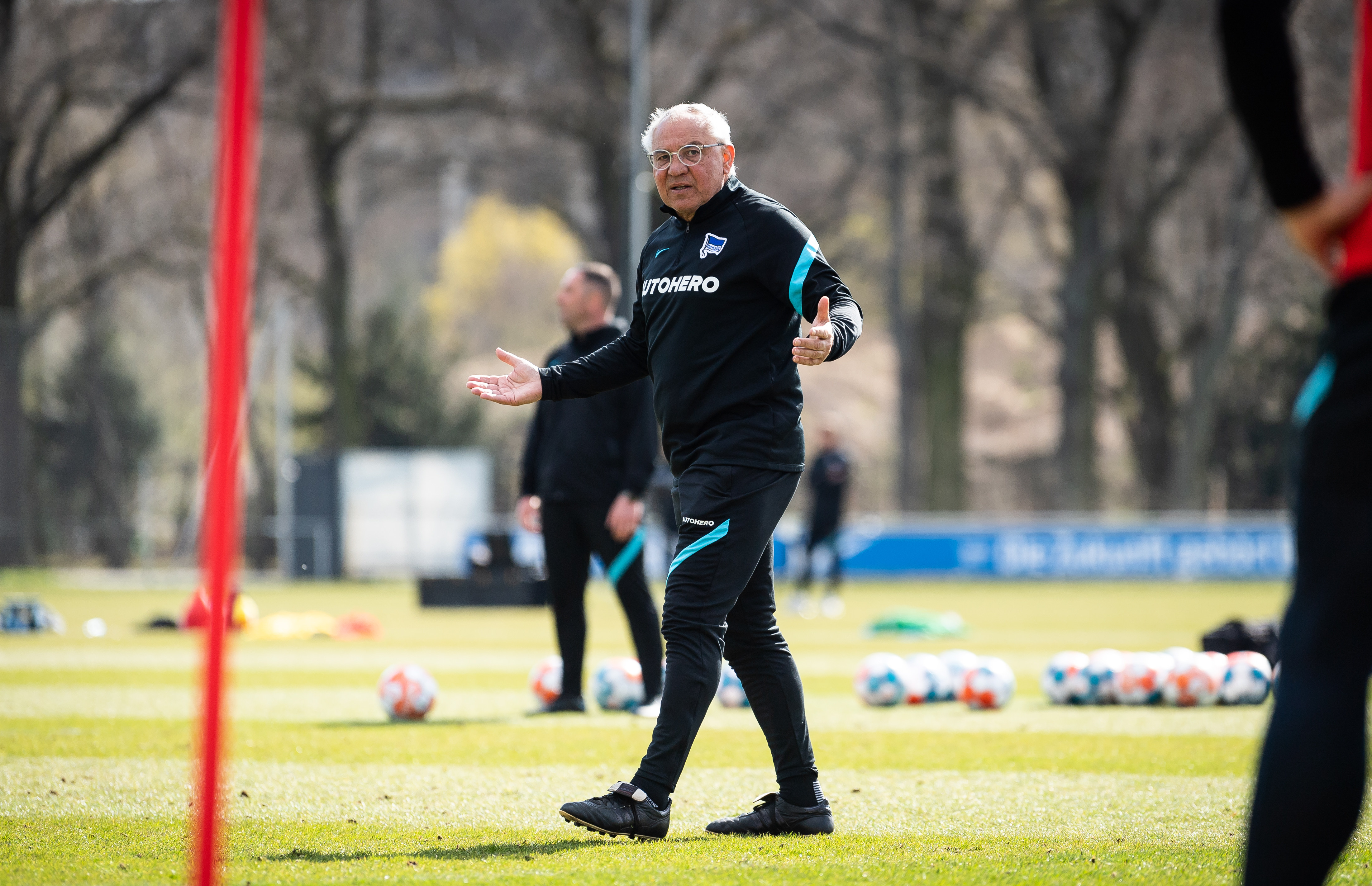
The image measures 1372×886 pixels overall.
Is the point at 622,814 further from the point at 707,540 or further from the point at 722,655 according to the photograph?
the point at 707,540

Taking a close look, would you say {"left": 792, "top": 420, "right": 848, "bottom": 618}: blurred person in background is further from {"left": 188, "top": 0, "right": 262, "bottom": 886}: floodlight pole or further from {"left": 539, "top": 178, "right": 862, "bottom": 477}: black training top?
{"left": 188, "top": 0, "right": 262, "bottom": 886}: floodlight pole

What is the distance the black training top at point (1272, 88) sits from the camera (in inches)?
124

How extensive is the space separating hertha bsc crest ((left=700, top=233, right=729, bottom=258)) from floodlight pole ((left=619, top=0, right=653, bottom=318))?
2452 centimetres

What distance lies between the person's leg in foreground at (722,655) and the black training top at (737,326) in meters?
0.12

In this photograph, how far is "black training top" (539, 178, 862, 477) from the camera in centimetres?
505

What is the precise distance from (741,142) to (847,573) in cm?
930

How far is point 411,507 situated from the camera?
30.5 m

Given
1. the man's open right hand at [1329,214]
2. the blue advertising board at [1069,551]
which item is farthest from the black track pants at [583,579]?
the blue advertising board at [1069,551]

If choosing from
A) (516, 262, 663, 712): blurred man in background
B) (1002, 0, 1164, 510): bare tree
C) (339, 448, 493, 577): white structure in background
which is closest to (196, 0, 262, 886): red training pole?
(516, 262, 663, 712): blurred man in background

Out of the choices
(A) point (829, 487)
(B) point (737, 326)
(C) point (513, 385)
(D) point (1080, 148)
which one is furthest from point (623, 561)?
(D) point (1080, 148)

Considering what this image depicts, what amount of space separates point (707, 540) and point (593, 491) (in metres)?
3.67

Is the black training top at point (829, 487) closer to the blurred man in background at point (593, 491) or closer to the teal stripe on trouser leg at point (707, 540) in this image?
the blurred man in background at point (593, 491)

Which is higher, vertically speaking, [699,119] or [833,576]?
[699,119]

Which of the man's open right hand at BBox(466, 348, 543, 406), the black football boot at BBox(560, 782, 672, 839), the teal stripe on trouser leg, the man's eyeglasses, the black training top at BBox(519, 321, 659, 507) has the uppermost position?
the man's eyeglasses
